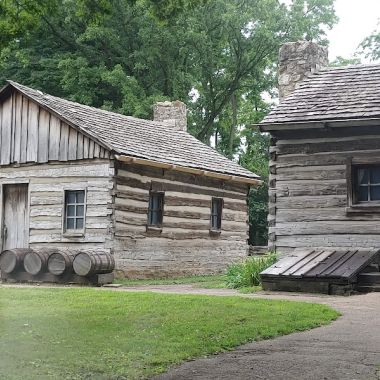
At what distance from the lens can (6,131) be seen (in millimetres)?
21312

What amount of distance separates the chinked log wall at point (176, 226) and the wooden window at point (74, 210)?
107 cm

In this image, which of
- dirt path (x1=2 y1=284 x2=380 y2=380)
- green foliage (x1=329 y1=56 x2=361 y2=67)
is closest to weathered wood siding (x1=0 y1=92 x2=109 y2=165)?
dirt path (x1=2 y1=284 x2=380 y2=380)

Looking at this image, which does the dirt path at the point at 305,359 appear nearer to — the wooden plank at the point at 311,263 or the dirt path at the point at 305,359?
the dirt path at the point at 305,359

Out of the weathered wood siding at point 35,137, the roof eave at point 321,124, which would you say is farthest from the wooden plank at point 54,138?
the roof eave at point 321,124

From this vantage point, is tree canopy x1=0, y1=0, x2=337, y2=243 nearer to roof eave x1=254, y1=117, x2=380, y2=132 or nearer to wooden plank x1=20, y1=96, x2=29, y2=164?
wooden plank x1=20, y1=96, x2=29, y2=164

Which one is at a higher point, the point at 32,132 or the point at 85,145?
the point at 32,132

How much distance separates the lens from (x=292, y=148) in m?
Result: 17.3

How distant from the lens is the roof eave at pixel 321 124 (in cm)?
1595

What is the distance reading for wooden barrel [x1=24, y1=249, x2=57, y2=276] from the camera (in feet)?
58.6

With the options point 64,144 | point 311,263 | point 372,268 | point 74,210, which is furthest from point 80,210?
point 372,268

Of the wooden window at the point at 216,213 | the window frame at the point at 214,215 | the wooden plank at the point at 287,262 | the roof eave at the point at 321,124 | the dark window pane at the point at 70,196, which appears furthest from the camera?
the wooden window at the point at 216,213

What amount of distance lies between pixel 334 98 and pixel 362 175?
6.94ft

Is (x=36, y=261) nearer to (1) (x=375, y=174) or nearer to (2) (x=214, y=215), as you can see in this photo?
(2) (x=214, y=215)

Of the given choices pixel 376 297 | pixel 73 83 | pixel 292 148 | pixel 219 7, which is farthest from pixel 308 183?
pixel 219 7
